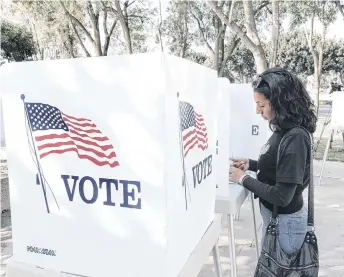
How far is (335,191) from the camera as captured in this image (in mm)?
4934

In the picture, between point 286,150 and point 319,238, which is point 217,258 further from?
point 319,238

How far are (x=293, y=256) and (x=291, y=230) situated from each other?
11 cm

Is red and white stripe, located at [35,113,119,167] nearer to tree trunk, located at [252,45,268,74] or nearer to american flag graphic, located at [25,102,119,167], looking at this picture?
american flag graphic, located at [25,102,119,167]

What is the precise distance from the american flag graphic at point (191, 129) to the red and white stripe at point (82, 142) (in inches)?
8.8

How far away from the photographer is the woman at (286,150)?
4.62 feet

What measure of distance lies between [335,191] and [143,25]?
439 inches

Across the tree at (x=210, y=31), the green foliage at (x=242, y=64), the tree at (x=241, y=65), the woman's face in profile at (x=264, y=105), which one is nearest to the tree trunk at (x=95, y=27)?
the tree at (x=210, y=31)

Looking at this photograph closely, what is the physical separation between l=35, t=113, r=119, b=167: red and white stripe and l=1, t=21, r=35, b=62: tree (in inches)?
724

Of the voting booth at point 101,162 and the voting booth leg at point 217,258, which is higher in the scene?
the voting booth at point 101,162

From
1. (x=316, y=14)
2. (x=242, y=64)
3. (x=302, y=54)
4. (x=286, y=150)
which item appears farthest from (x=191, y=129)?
(x=302, y=54)

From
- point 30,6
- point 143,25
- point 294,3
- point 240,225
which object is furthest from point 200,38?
point 240,225

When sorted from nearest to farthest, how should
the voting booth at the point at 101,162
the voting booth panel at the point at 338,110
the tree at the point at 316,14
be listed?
the voting booth at the point at 101,162 < the voting booth panel at the point at 338,110 < the tree at the point at 316,14

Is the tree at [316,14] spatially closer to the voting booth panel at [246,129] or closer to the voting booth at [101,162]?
the voting booth panel at [246,129]

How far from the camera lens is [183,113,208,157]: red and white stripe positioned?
1026 millimetres
